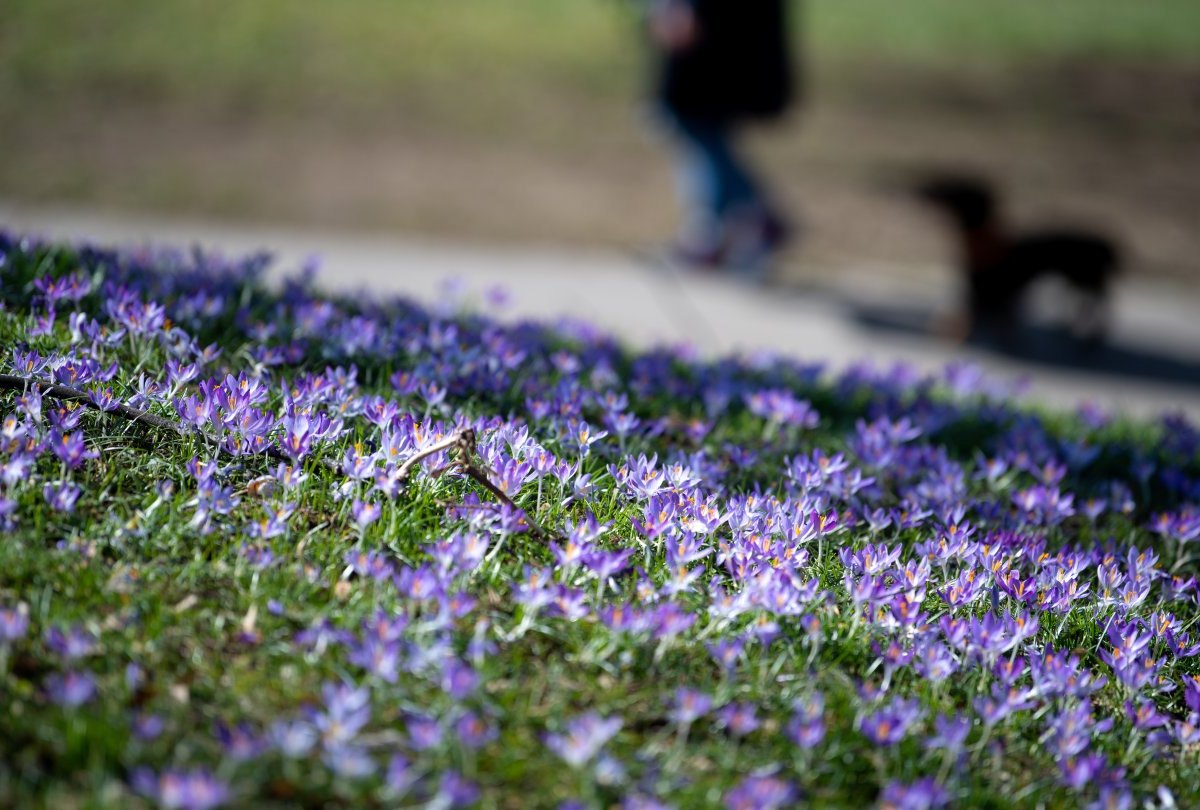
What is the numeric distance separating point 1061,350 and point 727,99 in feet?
Result: 8.39

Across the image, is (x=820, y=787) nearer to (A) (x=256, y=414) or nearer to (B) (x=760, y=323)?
(A) (x=256, y=414)

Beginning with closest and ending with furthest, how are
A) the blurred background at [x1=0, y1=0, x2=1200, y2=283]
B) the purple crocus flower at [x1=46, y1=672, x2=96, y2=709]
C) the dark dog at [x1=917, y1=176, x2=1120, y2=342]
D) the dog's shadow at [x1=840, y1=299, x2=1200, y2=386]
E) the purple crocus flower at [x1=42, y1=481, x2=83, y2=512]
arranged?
the purple crocus flower at [x1=46, y1=672, x2=96, y2=709], the purple crocus flower at [x1=42, y1=481, x2=83, y2=512], the dark dog at [x1=917, y1=176, x2=1120, y2=342], the dog's shadow at [x1=840, y1=299, x2=1200, y2=386], the blurred background at [x1=0, y1=0, x2=1200, y2=283]

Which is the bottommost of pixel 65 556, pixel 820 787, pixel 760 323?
pixel 760 323

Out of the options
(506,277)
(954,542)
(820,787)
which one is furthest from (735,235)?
(820,787)

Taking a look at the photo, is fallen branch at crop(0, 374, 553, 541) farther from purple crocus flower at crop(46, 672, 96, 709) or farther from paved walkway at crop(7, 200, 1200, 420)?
paved walkway at crop(7, 200, 1200, 420)

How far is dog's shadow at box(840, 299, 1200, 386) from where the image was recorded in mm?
6363

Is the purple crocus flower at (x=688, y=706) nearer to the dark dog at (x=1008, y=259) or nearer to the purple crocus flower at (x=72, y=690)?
the purple crocus flower at (x=72, y=690)

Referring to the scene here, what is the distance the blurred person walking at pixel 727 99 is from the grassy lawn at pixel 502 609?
4543 millimetres

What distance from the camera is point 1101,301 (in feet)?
20.5

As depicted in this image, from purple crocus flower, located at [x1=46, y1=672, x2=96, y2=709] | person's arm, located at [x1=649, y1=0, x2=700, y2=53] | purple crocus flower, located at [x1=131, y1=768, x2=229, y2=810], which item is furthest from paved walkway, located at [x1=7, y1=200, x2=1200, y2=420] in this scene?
purple crocus flower, located at [x1=131, y1=768, x2=229, y2=810]

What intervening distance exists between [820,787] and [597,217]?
7.39m

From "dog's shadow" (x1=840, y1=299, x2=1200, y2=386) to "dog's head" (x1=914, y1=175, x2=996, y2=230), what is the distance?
0.75m

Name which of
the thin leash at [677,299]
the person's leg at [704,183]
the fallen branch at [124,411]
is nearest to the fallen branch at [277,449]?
the fallen branch at [124,411]

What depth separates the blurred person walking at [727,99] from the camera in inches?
277
